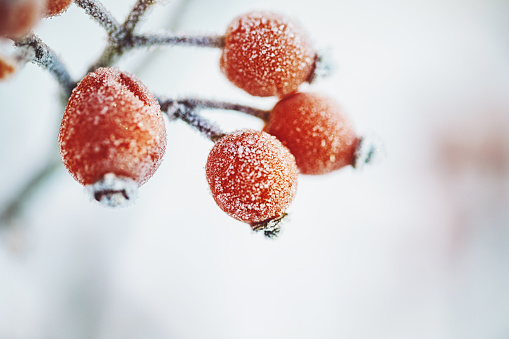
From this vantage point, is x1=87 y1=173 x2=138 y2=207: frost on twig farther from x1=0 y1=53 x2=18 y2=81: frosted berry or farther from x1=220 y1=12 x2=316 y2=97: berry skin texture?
x1=220 y1=12 x2=316 y2=97: berry skin texture

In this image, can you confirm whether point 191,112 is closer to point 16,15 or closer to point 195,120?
point 195,120

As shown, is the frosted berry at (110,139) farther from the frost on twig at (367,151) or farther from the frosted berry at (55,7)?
the frost on twig at (367,151)

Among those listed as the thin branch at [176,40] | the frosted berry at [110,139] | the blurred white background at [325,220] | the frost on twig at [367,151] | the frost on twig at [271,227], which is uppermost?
the thin branch at [176,40]

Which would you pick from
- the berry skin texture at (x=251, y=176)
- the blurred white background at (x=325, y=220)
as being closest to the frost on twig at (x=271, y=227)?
the berry skin texture at (x=251, y=176)

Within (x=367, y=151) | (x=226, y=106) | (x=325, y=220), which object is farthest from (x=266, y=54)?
(x=325, y=220)

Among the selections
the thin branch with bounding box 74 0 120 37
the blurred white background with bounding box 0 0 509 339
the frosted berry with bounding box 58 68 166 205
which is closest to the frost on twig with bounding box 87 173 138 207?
the frosted berry with bounding box 58 68 166 205
